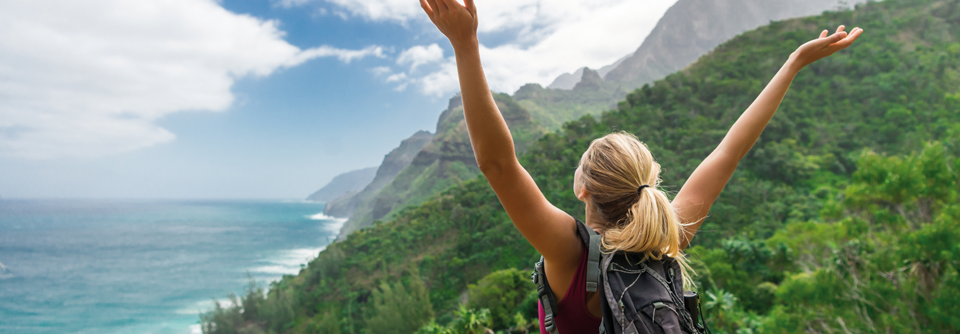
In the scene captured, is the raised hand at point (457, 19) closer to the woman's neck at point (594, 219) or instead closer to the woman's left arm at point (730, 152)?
the woman's neck at point (594, 219)

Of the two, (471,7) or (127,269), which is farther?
(127,269)

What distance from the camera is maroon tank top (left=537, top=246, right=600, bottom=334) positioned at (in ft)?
2.37

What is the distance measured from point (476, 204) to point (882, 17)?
34306 millimetres

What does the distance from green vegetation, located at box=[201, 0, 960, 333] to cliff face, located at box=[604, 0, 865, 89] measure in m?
46.0

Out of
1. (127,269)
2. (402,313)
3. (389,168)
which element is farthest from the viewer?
(389,168)

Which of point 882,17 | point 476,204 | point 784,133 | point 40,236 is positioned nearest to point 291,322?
point 476,204

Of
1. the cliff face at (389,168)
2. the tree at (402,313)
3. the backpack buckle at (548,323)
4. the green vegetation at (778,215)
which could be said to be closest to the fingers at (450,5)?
the backpack buckle at (548,323)

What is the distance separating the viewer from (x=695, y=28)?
82.2m

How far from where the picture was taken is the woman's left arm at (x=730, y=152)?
3.25 feet

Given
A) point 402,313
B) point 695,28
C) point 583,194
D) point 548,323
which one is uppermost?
point 695,28

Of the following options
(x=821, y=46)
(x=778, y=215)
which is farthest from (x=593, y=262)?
(x=778, y=215)

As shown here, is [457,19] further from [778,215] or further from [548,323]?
[778,215]

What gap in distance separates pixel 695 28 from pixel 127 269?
101 metres

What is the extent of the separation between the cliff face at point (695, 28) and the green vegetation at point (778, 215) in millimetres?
45969
